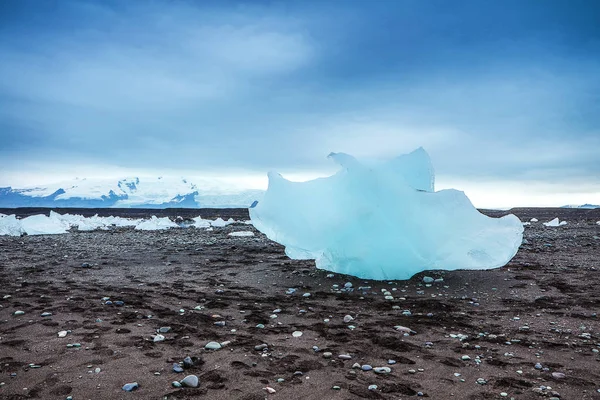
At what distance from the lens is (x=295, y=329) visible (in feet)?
17.4

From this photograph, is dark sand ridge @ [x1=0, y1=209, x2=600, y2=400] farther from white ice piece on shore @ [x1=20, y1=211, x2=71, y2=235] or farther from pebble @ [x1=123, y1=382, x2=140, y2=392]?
white ice piece on shore @ [x1=20, y1=211, x2=71, y2=235]

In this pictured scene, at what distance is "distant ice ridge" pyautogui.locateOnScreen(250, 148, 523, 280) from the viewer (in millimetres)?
8180

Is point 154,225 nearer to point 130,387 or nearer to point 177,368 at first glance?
point 177,368

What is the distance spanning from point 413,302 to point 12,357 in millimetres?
5312

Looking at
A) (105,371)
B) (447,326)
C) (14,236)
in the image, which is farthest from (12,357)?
(14,236)

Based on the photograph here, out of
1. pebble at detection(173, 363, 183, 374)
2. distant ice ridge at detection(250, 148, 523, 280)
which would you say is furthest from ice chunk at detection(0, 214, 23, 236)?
pebble at detection(173, 363, 183, 374)

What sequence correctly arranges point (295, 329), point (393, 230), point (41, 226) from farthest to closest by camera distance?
point (41, 226) < point (393, 230) < point (295, 329)

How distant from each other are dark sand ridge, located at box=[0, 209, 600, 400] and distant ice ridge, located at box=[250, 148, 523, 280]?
1.38ft

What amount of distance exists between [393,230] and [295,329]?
3711 mm

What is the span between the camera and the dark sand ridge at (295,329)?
144 inches

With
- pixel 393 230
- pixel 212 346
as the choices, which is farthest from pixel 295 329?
pixel 393 230

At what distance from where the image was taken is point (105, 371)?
3.86 m

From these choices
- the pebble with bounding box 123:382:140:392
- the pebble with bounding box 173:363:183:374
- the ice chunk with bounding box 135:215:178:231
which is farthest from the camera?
the ice chunk with bounding box 135:215:178:231

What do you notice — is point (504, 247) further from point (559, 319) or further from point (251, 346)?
point (251, 346)
